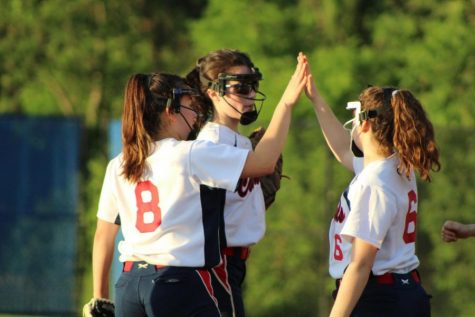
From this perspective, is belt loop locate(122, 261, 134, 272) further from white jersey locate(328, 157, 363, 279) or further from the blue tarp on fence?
the blue tarp on fence

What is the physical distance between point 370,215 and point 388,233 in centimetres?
16

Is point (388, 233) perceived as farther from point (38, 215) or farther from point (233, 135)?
point (38, 215)

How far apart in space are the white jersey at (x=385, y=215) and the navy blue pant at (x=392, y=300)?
0.06 m

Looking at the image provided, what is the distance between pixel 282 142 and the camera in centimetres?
514

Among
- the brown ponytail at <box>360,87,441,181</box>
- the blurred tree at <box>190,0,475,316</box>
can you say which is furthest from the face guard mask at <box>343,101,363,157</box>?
the blurred tree at <box>190,0,475,316</box>

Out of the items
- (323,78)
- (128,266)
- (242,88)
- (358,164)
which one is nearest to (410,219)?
(358,164)

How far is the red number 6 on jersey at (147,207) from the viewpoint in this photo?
16.6 ft

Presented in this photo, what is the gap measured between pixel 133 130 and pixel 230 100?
1.18m

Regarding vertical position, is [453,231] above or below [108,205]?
below

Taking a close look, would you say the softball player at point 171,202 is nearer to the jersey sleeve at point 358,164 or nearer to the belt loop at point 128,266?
the belt loop at point 128,266

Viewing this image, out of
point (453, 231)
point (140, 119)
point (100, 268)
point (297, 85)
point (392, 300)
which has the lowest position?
point (392, 300)

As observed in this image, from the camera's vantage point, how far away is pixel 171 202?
16.5 ft

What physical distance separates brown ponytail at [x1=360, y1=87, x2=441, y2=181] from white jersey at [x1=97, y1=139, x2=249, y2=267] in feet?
2.20

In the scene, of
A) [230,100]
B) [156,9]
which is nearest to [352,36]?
[156,9]
